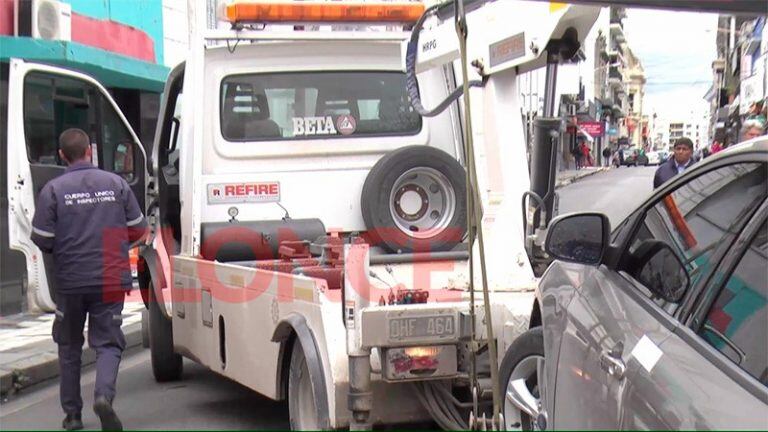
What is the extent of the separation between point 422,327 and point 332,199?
9.27 feet

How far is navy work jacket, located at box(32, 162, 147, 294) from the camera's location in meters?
5.48

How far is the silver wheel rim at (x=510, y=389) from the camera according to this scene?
13.1 ft

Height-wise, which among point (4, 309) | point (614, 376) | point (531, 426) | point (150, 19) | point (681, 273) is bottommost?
point (4, 309)

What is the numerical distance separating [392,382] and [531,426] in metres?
0.68

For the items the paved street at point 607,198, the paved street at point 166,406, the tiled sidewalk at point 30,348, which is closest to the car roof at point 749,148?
the paved street at point 166,406

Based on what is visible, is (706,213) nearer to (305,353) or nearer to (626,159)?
(305,353)

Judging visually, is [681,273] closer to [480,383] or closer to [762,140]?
[762,140]

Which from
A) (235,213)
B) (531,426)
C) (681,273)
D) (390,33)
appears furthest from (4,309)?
(681,273)

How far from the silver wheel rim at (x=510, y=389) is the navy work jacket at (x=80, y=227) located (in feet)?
8.95

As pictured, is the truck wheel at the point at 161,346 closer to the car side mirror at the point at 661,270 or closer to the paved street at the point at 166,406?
the paved street at the point at 166,406

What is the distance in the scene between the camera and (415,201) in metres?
6.59

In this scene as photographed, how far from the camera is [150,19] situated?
50.2 feet

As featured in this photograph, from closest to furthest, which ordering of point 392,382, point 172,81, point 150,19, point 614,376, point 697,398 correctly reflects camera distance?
1. point 697,398
2. point 614,376
3. point 392,382
4. point 172,81
5. point 150,19

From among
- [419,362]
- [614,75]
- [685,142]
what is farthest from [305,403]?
[614,75]
